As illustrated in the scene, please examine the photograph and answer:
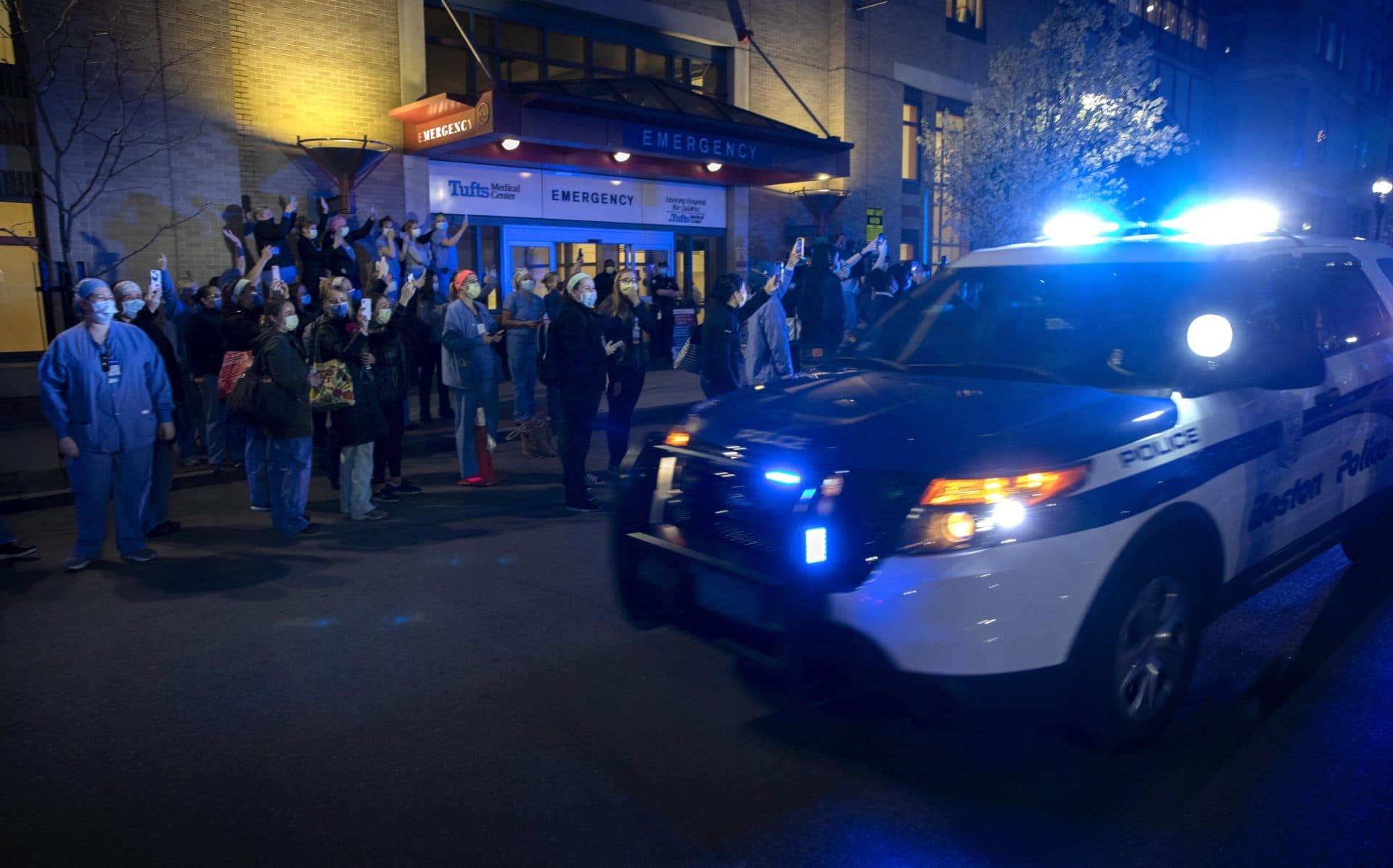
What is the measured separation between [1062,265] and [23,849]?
16.0ft

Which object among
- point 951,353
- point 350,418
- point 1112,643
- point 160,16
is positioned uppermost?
point 160,16

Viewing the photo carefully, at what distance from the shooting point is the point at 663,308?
18.2 m

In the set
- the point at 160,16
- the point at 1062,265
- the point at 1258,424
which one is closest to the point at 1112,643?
the point at 1258,424

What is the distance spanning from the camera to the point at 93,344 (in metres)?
6.43

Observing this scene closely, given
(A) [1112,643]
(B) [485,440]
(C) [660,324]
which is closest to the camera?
(A) [1112,643]

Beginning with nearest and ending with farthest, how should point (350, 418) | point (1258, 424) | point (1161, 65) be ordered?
point (1258, 424) < point (350, 418) < point (1161, 65)

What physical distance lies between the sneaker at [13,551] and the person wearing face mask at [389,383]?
249 cm

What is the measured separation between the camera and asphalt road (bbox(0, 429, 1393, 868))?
10.5ft

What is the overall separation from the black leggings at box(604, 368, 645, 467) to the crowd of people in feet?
0.07

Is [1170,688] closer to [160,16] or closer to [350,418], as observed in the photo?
[350,418]

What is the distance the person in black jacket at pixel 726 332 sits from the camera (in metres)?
8.58

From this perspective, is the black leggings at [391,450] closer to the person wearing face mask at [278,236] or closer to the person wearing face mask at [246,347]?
the person wearing face mask at [246,347]

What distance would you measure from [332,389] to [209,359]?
10.7 feet

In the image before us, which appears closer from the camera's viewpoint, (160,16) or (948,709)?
(948,709)
